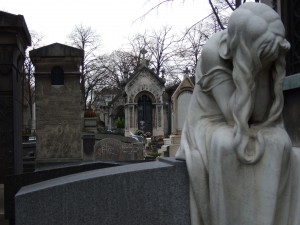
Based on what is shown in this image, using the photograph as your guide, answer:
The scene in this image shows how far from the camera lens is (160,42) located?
50.3 metres

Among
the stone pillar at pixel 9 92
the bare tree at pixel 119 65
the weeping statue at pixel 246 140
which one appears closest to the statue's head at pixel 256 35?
the weeping statue at pixel 246 140

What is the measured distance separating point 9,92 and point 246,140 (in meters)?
5.39

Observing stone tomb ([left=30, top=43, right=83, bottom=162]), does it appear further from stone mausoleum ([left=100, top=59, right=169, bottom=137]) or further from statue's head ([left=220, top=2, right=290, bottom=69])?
stone mausoleum ([left=100, top=59, right=169, bottom=137])

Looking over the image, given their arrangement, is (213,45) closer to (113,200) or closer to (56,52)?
(113,200)

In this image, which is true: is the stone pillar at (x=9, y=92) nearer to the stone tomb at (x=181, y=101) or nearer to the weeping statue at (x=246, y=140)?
the weeping statue at (x=246, y=140)

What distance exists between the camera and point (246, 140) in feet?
8.36

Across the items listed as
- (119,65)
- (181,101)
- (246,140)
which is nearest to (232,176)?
(246,140)

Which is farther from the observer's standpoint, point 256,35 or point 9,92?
point 9,92

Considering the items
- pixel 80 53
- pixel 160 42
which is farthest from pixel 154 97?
pixel 80 53

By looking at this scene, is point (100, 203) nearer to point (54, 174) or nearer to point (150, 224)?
point (150, 224)

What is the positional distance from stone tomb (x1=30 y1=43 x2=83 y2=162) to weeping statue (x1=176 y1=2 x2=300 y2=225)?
870cm

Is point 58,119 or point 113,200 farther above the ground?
point 58,119

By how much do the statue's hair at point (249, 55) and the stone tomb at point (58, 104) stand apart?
878 cm

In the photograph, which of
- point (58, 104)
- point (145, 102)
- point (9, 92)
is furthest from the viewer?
point (145, 102)
